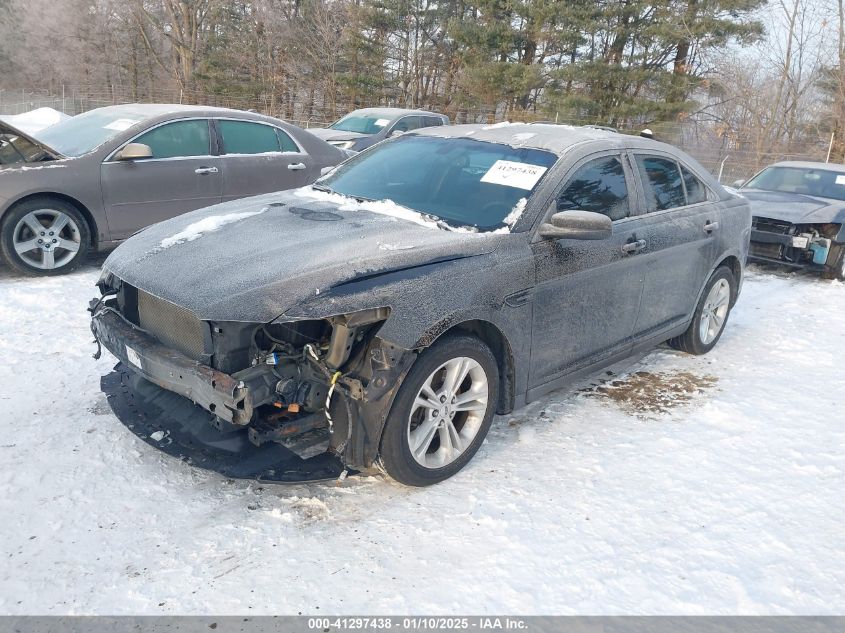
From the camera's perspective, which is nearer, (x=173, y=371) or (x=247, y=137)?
(x=173, y=371)

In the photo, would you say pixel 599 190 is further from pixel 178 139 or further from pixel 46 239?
pixel 46 239

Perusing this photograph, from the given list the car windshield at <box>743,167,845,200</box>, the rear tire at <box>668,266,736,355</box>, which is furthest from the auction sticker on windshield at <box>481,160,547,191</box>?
the car windshield at <box>743,167,845,200</box>

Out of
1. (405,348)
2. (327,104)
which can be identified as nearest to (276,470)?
(405,348)

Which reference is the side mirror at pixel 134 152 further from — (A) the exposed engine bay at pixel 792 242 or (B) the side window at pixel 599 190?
(A) the exposed engine bay at pixel 792 242

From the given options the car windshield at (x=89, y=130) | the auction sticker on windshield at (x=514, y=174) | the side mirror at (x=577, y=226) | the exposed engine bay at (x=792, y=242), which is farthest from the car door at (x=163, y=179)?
the exposed engine bay at (x=792, y=242)

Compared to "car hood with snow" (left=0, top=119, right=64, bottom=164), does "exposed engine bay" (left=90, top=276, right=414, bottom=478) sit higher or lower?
lower

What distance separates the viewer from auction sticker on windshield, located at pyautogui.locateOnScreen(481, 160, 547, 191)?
12.5 feet

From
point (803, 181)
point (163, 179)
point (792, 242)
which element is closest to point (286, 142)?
point (163, 179)

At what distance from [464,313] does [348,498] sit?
1052mm

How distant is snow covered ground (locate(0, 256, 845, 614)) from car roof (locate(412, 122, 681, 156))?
5.47 ft

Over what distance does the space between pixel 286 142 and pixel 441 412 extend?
5414 millimetres

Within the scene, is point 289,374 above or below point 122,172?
below

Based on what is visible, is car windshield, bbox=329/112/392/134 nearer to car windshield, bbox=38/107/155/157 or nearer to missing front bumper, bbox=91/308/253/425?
car windshield, bbox=38/107/155/157

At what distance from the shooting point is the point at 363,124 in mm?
13555
